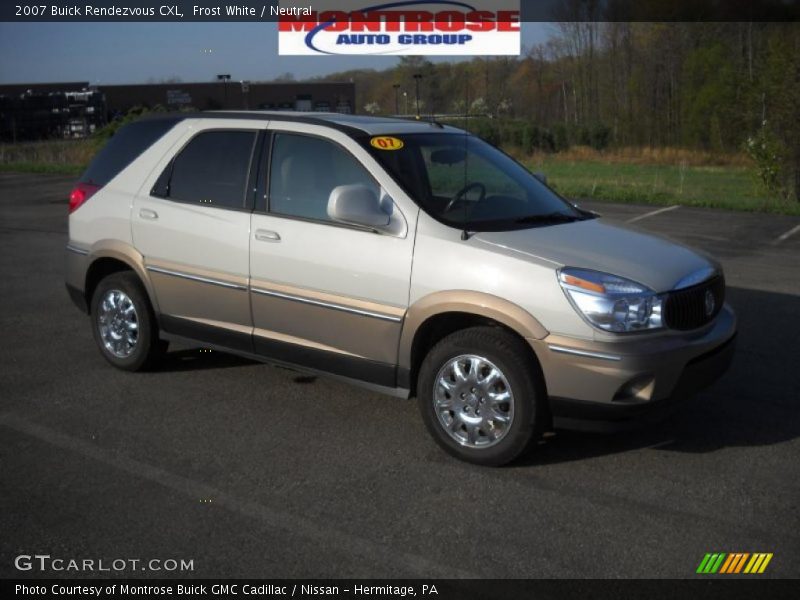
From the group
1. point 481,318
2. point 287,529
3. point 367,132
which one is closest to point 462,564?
point 287,529

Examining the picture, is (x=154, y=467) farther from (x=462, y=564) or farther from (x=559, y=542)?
(x=559, y=542)

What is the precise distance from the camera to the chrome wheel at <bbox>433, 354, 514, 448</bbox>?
4.80 meters

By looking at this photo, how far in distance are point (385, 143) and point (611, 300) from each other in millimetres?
1839

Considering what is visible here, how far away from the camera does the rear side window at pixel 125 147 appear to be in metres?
6.57

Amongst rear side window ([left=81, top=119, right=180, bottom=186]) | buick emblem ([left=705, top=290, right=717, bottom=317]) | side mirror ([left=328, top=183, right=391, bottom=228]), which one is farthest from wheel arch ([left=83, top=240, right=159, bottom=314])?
buick emblem ([left=705, top=290, right=717, bottom=317])

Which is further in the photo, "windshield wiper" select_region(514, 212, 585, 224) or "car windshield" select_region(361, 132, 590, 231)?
"windshield wiper" select_region(514, 212, 585, 224)

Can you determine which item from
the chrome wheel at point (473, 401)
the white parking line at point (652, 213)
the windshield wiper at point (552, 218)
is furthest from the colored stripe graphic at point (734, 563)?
the white parking line at point (652, 213)

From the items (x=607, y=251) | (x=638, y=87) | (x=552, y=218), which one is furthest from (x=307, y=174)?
(x=638, y=87)

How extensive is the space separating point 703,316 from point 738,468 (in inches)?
33.6

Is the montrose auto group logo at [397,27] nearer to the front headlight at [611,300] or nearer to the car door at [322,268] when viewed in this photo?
the car door at [322,268]

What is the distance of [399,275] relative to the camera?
5074 mm

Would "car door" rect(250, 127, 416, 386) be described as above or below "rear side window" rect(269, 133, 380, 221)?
below

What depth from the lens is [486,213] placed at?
5.43m

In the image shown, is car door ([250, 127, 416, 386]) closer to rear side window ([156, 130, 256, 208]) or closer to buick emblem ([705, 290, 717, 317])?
rear side window ([156, 130, 256, 208])
